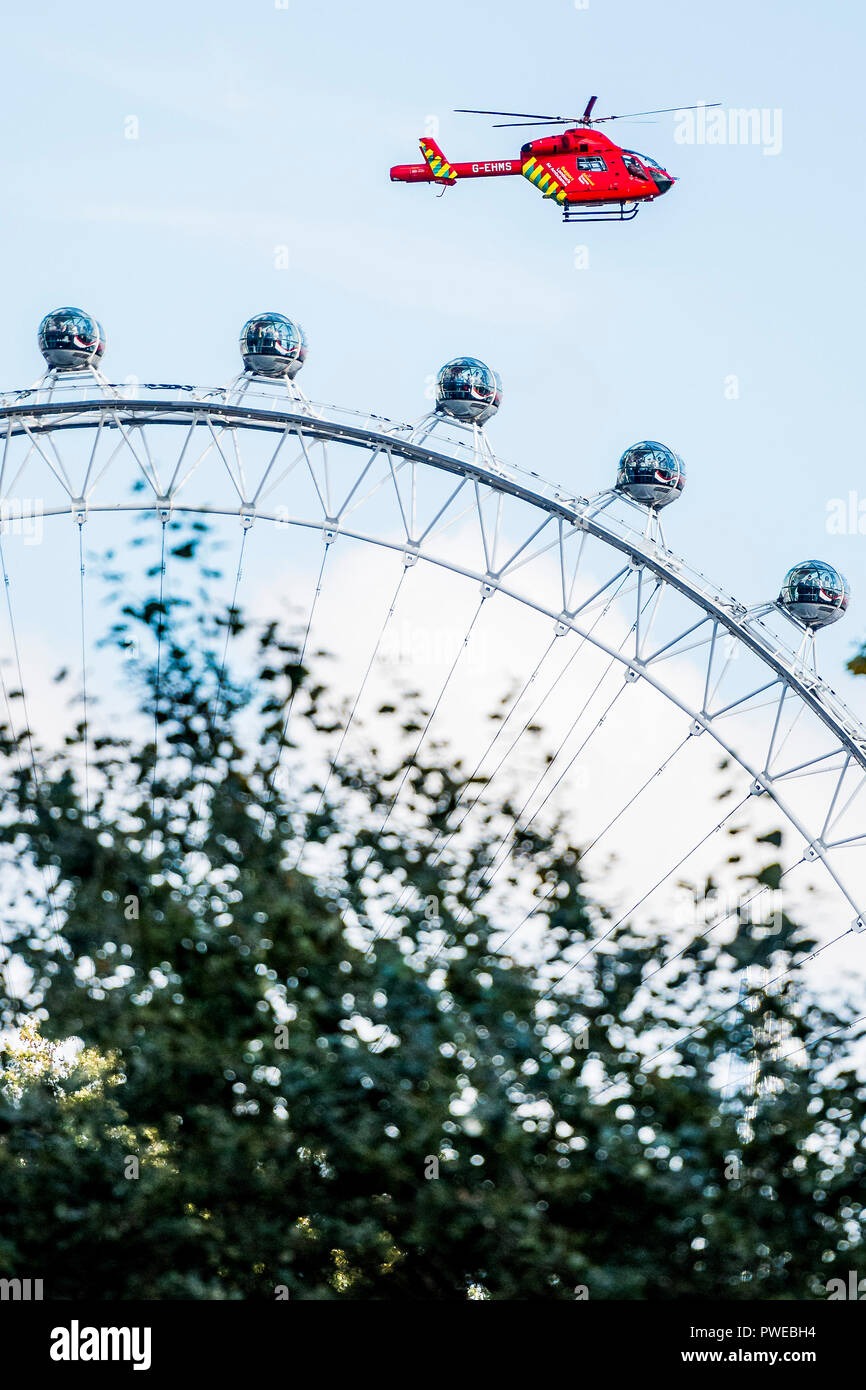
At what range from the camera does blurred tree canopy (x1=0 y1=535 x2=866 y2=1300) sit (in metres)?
9.59

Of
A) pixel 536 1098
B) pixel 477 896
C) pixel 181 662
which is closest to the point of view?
pixel 536 1098

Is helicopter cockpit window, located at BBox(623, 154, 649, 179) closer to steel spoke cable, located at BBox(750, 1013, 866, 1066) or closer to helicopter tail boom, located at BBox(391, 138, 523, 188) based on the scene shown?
helicopter tail boom, located at BBox(391, 138, 523, 188)

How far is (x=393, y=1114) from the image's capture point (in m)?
9.76

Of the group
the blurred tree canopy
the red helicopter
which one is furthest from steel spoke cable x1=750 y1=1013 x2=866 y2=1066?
the red helicopter

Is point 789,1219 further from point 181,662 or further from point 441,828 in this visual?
point 181,662

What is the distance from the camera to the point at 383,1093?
9.84 m

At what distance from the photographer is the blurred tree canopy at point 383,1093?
9.59 m

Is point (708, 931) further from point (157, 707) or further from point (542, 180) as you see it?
point (542, 180)

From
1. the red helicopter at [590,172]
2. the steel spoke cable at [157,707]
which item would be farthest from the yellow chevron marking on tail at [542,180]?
the steel spoke cable at [157,707]
